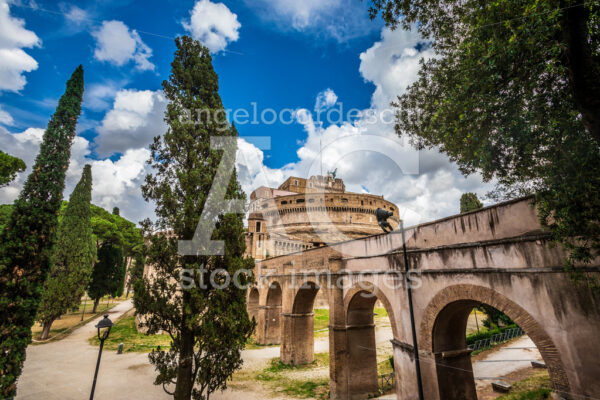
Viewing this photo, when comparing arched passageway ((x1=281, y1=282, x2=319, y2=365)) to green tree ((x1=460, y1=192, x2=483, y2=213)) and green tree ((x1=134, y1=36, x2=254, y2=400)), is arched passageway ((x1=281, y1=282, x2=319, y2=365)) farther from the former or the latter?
green tree ((x1=460, y1=192, x2=483, y2=213))

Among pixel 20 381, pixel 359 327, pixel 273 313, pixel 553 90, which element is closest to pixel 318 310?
pixel 273 313

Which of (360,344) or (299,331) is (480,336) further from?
(299,331)

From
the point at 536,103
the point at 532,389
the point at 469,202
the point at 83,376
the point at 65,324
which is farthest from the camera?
the point at 469,202

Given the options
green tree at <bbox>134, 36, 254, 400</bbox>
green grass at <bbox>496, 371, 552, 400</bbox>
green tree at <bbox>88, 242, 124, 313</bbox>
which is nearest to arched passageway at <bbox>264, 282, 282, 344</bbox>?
green tree at <bbox>134, 36, 254, 400</bbox>

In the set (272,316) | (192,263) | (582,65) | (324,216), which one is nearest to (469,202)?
(324,216)

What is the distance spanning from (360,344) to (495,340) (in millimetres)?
12209

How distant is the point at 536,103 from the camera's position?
18.1 feet

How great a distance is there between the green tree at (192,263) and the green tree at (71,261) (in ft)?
54.5

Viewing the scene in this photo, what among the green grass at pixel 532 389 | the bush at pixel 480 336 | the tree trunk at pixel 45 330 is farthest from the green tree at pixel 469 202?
the tree trunk at pixel 45 330

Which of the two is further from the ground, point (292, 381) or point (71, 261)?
point (71, 261)

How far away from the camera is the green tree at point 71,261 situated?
750 inches

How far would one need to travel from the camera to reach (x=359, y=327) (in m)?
10.9

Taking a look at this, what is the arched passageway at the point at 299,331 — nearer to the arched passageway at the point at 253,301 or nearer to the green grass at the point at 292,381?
the green grass at the point at 292,381

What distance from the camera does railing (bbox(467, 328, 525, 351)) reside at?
15947 mm
